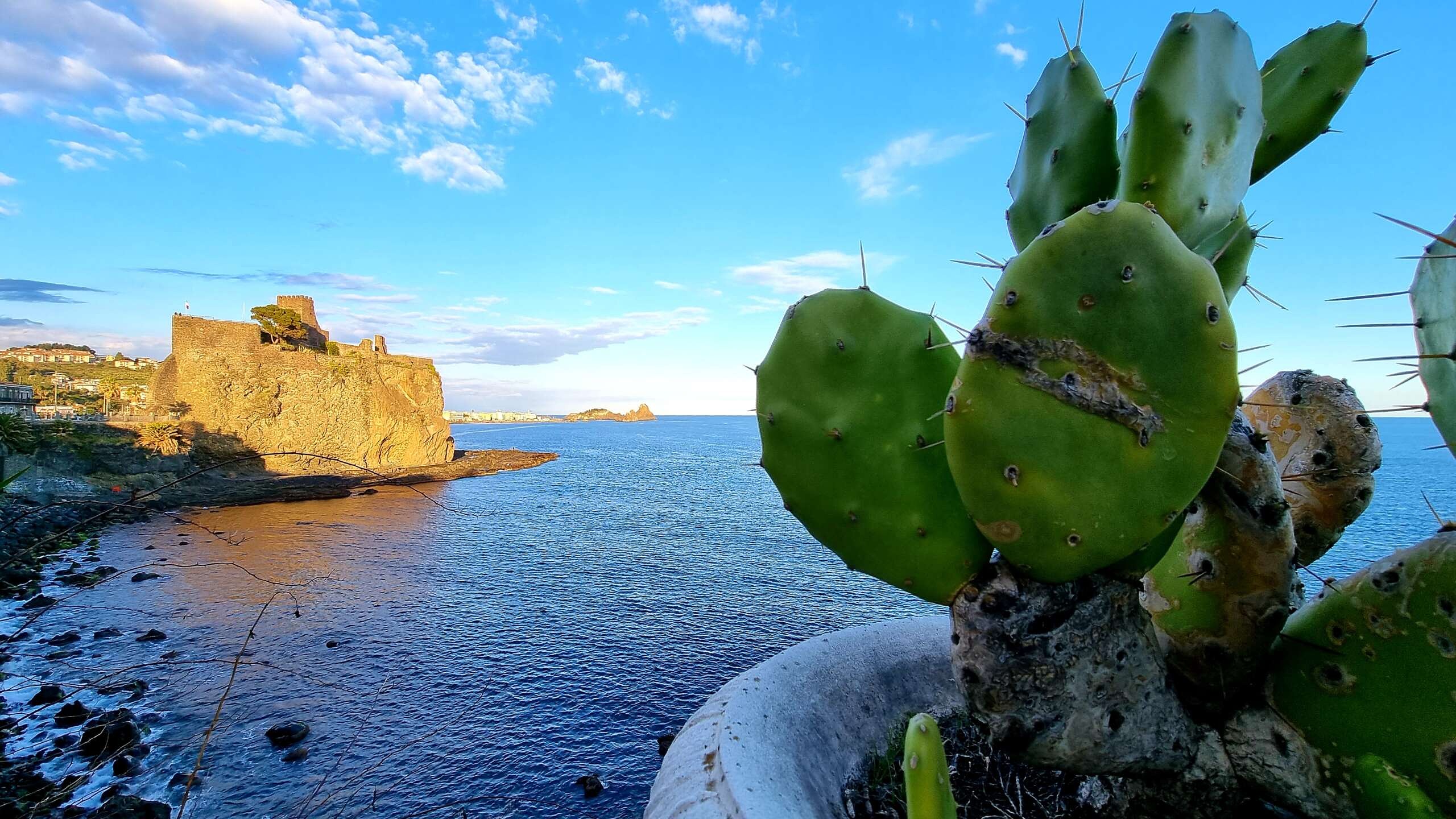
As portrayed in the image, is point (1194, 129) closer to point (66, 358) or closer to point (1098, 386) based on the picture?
point (1098, 386)

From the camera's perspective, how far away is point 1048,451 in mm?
1573

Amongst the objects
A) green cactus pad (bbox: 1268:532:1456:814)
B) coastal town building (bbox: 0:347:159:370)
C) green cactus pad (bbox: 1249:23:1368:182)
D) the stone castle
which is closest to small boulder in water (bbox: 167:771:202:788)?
green cactus pad (bbox: 1268:532:1456:814)

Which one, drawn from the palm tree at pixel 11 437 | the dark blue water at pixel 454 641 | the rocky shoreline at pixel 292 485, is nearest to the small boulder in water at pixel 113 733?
the dark blue water at pixel 454 641

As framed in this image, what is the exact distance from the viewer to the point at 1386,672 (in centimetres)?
188

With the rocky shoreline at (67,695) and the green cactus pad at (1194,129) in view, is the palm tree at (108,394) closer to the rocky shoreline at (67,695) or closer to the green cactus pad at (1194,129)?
the rocky shoreline at (67,695)

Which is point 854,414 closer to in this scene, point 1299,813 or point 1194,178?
point 1194,178

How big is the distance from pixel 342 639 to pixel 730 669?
7639 mm

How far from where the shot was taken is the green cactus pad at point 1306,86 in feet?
7.97

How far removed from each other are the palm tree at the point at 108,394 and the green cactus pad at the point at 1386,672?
66811 mm

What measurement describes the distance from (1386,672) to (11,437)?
2211cm

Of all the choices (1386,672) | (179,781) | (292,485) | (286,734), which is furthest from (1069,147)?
(292,485)

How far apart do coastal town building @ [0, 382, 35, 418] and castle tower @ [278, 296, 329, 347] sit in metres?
14.0

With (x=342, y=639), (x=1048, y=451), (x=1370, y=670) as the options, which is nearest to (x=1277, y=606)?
(x=1370, y=670)

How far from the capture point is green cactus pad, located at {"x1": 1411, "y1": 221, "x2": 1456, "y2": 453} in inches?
67.5
